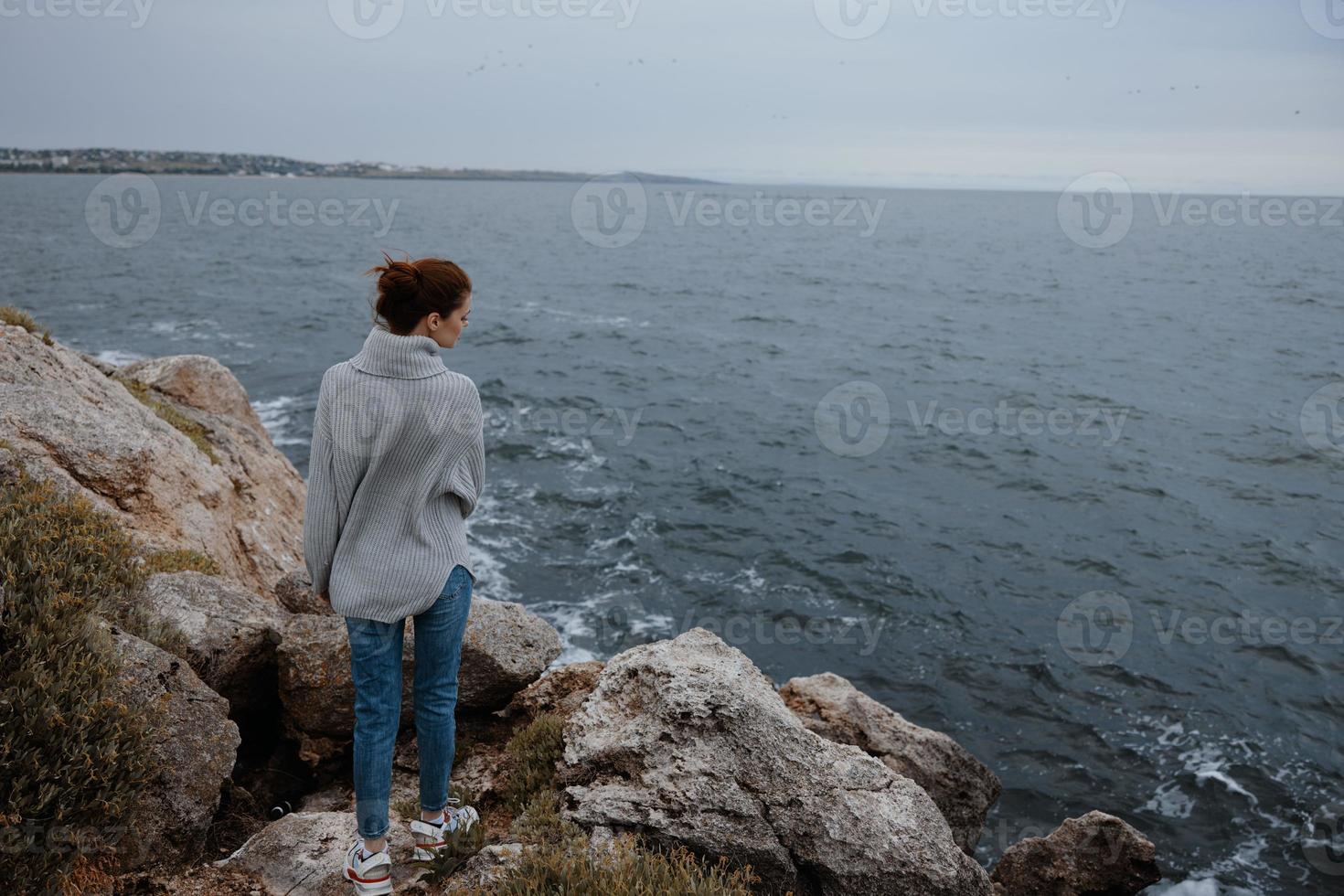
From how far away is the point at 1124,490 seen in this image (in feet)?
68.4

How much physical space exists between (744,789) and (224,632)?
383 cm

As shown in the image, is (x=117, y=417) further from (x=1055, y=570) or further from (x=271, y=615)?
(x=1055, y=570)

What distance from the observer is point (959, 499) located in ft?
66.6

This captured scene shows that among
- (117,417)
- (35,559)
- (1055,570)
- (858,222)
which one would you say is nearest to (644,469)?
(1055,570)

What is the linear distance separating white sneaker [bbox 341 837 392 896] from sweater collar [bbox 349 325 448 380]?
2508mm

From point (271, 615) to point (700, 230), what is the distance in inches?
4603

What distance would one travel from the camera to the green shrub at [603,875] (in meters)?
4.32
